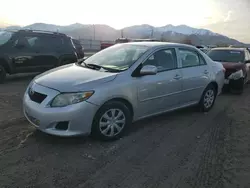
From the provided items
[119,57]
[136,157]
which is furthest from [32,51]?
[136,157]

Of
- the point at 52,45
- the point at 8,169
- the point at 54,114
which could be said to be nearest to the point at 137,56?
the point at 54,114

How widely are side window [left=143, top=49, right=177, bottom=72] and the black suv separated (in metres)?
5.82

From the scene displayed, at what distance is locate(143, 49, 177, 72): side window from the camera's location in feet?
15.6

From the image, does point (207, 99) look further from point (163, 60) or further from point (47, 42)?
point (47, 42)

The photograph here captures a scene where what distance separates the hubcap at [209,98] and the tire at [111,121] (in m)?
2.50

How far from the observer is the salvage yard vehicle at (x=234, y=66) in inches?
328

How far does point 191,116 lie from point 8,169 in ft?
12.9

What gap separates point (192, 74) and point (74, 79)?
2.67m

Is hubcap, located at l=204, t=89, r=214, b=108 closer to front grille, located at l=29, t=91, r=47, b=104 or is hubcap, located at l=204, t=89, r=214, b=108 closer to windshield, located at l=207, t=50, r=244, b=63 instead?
windshield, located at l=207, t=50, r=244, b=63

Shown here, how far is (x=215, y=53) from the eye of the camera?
9828 millimetres

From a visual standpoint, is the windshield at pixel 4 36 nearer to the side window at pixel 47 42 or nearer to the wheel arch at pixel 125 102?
the side window at pixel 47 42

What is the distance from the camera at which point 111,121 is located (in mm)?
4117

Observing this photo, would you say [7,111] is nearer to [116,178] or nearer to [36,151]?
[36,151]

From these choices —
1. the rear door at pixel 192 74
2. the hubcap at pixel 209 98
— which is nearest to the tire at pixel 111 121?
the rear door at pixel 192 74
